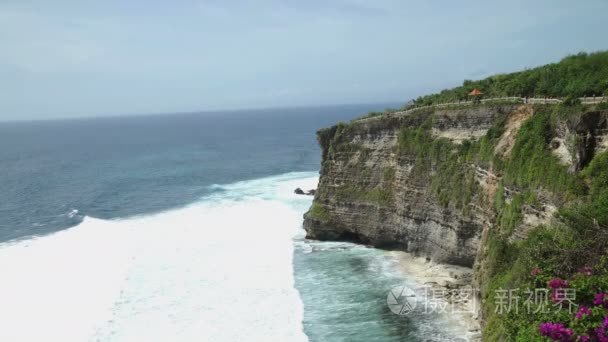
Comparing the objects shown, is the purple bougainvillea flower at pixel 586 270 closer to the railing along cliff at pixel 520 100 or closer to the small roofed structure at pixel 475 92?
the railing along cliff at pixel 520 100

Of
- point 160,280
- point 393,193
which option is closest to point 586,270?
point 393,193

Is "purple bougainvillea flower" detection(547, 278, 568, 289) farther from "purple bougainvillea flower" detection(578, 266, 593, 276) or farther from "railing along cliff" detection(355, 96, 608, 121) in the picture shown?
"railing along cliff" detection(355, 96, 608, 121)

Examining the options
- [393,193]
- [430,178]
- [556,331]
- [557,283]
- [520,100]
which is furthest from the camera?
[393,193]

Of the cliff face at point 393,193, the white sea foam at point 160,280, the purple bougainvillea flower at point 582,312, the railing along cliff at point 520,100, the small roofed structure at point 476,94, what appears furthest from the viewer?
the small roofed structure at point 476,94

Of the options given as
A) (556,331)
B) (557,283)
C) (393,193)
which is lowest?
(393,193)

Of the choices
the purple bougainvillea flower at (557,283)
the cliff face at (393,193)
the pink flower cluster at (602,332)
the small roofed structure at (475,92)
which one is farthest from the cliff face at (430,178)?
the pink flower cluster at (602,332)

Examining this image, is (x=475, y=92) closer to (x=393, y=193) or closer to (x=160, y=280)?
(x=393, y=193)
